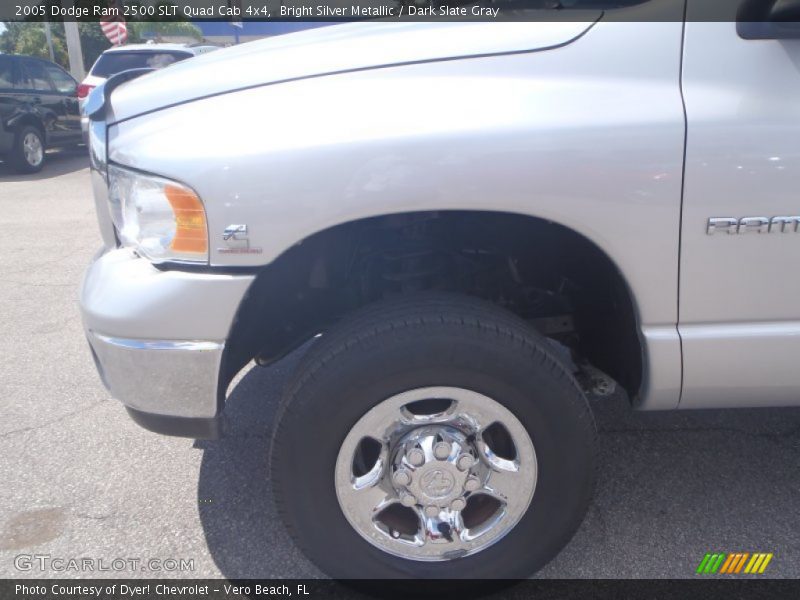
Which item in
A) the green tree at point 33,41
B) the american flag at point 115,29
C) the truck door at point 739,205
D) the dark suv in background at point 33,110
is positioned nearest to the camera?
the truck door at point 739,205

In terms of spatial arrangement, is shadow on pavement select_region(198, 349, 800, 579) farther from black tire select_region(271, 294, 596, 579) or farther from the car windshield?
the car windshield

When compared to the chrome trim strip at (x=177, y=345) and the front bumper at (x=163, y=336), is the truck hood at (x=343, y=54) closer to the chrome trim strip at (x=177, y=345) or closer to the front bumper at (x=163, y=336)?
the front bumper at (x=163, y=336)

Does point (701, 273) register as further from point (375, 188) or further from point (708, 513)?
point (708, 513)

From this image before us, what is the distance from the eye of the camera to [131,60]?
32.2 ft

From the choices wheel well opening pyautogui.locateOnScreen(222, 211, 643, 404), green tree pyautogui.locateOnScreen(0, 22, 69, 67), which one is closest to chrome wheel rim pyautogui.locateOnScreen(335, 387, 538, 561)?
wheel well opening pyautogui.locateOnScreen(222, 211, 643, 404)

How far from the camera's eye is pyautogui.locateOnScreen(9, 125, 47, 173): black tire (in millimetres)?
9789

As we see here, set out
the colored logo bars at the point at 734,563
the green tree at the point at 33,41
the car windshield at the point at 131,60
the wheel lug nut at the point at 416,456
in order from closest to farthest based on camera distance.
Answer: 1. the wheel lug nut at the point at 416,456
2. the colored logo bars at the point at 734,563
3. the car windshield at the point at 131,60
4. the green tree at the point at 33,41

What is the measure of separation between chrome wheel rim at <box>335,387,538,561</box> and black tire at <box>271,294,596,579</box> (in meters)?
0.03

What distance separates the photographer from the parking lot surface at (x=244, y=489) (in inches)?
87.3

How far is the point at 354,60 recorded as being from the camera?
1.83 metres

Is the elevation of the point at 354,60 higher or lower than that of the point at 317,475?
higher

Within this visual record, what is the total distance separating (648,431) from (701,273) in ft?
4.32

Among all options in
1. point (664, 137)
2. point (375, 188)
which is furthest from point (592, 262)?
point (375, 188)

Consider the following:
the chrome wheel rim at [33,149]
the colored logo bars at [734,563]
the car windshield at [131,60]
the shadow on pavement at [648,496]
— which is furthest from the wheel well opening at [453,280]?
the chrome wheel rim at [33,149]
